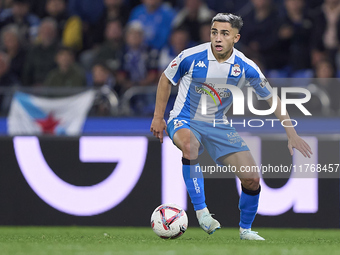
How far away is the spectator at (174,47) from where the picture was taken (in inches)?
386

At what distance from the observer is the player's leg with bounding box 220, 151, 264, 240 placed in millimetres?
5863

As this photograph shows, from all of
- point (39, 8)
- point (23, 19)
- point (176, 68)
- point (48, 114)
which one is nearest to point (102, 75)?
point (48, 114)

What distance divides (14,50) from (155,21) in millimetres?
2290

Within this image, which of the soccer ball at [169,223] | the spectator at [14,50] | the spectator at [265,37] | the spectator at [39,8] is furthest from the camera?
the spectator at [39,8]

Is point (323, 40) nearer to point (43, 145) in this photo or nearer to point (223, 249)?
point (43, 145)

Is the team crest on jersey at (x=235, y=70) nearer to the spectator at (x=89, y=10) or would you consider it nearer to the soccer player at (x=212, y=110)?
the soccer player at (x=212, y=110)

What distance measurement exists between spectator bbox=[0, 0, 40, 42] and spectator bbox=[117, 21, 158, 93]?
7.41ft

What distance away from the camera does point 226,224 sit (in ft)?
25.0

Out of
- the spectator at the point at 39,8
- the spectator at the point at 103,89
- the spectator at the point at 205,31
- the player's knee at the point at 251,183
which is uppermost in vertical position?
the spectator at the point at 39,8

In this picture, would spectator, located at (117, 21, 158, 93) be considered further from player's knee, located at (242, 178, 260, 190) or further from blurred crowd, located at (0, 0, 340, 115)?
player's knee, located at (242, 178, 260, 190)

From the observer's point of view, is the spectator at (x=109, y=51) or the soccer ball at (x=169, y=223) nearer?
the soccer ball at (x=169, y=223)

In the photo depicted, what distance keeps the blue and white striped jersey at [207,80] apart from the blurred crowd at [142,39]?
3.09 metres

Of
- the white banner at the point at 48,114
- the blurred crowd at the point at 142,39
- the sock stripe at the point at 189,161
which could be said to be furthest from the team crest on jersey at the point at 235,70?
the white banner at the point at 48,114

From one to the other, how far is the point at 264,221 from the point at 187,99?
212 cm
